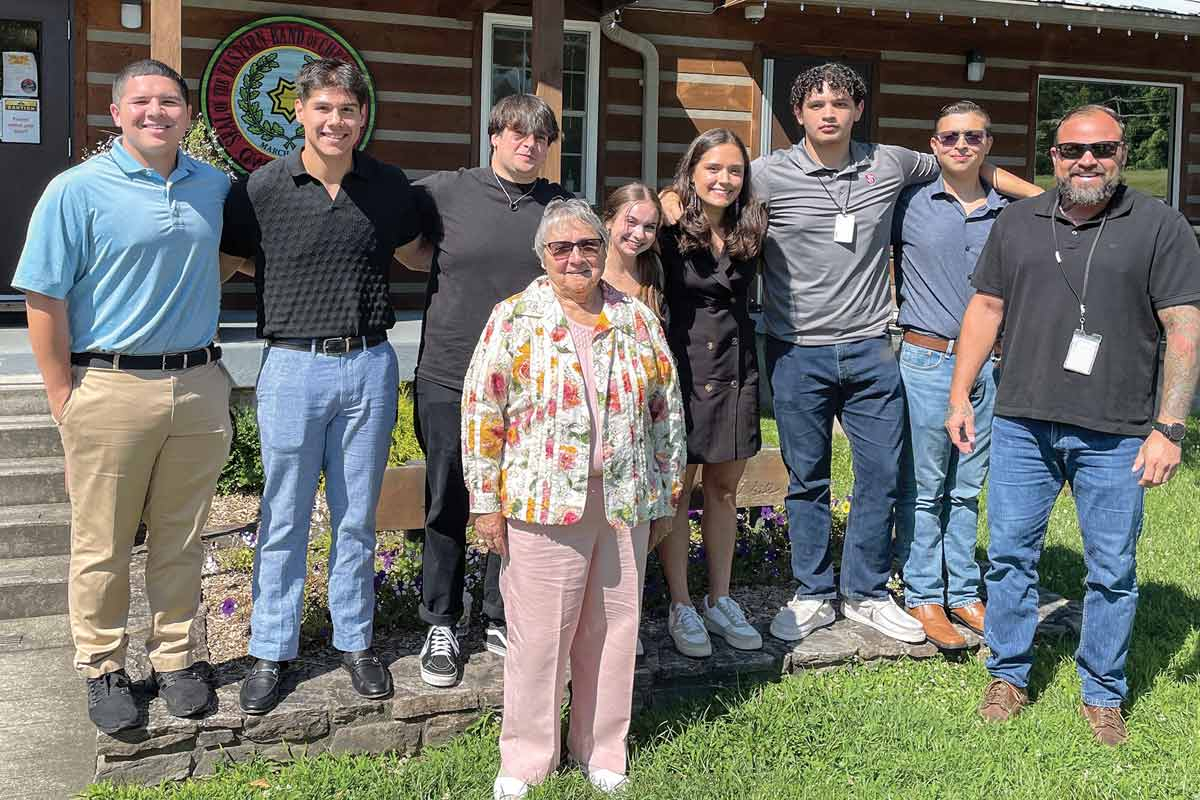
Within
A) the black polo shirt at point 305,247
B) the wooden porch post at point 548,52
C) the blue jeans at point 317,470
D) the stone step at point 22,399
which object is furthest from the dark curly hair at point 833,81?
the stone step at point 22,399

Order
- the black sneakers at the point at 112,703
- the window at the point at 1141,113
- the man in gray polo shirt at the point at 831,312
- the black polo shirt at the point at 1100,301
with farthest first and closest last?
the window at the point at 1141,113, the man in gray polo shirt at the point at 831,312, the black polo shirt at the point at 1100,301, the black sneakers at the point at 112,703

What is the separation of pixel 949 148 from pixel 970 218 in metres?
0.26

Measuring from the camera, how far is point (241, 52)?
8133mm

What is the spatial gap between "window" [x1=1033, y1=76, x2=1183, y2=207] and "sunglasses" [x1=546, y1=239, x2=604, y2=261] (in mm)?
8851

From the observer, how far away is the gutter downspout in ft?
29.3

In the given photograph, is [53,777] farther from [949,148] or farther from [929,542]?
[949,148]

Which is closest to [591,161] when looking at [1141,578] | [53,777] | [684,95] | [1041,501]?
[684,95]

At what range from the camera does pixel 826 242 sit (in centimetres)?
402

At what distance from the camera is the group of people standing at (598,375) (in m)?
3.14

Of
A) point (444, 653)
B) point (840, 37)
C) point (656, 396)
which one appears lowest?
point (444, 653)

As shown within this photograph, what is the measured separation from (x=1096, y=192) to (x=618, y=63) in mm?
6218

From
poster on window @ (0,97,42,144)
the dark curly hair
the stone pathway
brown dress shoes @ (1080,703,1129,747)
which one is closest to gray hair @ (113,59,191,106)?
the stone pathway

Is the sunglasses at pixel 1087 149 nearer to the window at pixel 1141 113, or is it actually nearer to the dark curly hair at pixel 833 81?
the dark curly hair at pixel 833 81

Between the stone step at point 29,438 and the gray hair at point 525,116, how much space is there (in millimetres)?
3073
